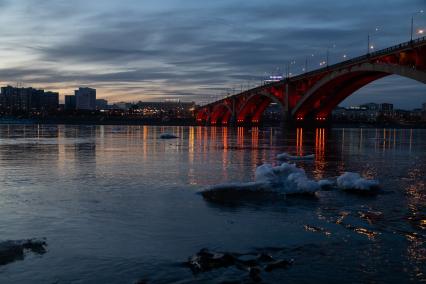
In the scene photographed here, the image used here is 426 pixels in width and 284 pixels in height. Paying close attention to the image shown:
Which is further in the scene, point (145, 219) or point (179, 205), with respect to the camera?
point (179, 205)

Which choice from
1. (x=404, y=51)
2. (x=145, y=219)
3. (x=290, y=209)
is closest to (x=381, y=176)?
(x=290, y=209)

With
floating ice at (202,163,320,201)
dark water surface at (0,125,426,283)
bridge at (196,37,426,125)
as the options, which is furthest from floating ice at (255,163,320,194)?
bridge at (196,37,426,125)

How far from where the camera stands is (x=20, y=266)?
921 cm

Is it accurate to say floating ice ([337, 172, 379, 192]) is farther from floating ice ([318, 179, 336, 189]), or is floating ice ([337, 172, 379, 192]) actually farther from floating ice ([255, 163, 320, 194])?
floating ice ([255, 163, 320, 194])

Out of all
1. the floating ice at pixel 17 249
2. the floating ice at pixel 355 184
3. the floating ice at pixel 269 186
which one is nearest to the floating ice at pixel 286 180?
the floating ice at pixel 269 186

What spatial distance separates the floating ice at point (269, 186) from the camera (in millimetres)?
16531

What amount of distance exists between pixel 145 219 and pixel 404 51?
61.6 metres

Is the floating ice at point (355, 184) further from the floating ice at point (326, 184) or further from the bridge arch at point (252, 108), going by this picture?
the bridge arch at point (252, 108)

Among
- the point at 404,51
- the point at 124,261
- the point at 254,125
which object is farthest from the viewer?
the point at 254,125

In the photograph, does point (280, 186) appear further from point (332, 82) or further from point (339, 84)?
point (339, 84)

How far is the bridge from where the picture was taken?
65.4m

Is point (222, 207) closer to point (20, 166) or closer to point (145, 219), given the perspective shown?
point (145, 219)

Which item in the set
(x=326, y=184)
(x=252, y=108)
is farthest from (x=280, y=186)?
(x=252, y=108)

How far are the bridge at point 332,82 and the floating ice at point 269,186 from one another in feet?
159
